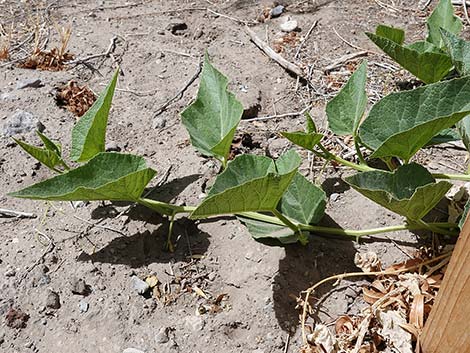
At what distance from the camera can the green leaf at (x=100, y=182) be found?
1.43 meters

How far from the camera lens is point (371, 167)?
5.94 feet

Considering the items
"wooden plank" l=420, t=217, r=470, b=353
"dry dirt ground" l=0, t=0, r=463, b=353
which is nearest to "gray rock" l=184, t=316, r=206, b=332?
"dry dirt ground" l=0, t=0, r=463, b=353

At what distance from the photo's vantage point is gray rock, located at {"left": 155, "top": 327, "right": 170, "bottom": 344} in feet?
4.83

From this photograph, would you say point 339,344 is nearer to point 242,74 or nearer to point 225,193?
point 225,193

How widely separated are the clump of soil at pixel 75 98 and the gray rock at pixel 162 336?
0.85 metres

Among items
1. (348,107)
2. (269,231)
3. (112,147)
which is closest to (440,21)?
(348,107)

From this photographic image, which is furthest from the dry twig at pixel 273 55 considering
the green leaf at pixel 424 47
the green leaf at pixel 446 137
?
the green leaf at pixel 446 137

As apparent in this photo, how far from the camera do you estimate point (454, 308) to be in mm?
1144

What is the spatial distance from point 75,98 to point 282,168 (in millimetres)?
894

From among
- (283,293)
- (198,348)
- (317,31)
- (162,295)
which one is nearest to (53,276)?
(162,295)

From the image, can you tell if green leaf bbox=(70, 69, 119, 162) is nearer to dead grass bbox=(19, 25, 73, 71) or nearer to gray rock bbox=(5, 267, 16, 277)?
gray rock bbox=(5, 267, 16, 277)

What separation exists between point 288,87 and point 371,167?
486 mm

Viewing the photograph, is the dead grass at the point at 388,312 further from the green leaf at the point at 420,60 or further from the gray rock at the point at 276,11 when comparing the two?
the gray rock at the point at 276,11

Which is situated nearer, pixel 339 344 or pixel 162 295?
pixel 339 344
